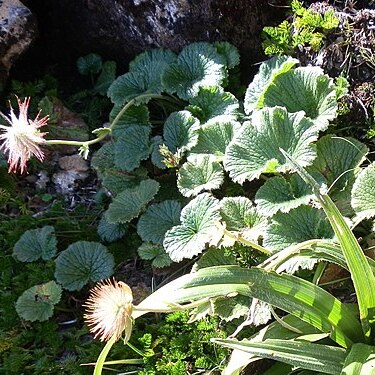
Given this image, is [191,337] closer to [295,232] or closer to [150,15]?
[295,232]

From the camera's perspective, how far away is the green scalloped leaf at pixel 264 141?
2195 mm

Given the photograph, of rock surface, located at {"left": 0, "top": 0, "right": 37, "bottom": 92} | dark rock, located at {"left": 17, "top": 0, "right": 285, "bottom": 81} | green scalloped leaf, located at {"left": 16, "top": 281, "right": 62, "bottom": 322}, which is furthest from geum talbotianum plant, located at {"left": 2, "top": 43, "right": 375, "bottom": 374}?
rock surface, located at {"left": 0, "top": 0, "right": 37, "bottom": 92}

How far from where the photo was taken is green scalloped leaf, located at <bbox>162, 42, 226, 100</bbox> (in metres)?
2.62

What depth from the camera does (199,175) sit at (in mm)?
2361

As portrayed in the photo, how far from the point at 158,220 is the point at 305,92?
71 centimetres

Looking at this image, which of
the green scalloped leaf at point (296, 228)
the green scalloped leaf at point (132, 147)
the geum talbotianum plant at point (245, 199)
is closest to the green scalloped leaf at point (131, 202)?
the geum talbotianum plant at point (245, 199)

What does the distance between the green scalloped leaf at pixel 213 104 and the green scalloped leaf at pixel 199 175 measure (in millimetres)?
250

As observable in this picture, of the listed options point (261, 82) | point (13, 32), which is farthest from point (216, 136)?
point (13, 32)

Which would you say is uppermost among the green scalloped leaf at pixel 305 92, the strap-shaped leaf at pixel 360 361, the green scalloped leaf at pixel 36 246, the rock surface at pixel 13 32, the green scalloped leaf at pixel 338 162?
the rock surface at pixel 13 32

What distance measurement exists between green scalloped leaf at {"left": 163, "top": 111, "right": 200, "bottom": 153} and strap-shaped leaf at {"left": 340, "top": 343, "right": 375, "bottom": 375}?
40.4 inches

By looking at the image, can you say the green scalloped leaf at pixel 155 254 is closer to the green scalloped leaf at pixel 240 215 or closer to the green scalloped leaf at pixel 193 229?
the green scalloped leaf at pixel 193 229

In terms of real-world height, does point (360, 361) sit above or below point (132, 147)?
below

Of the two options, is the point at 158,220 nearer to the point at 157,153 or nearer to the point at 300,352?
the point at 157,153

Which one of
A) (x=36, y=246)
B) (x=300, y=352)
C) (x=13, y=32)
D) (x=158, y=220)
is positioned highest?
(x=13, y=32)
